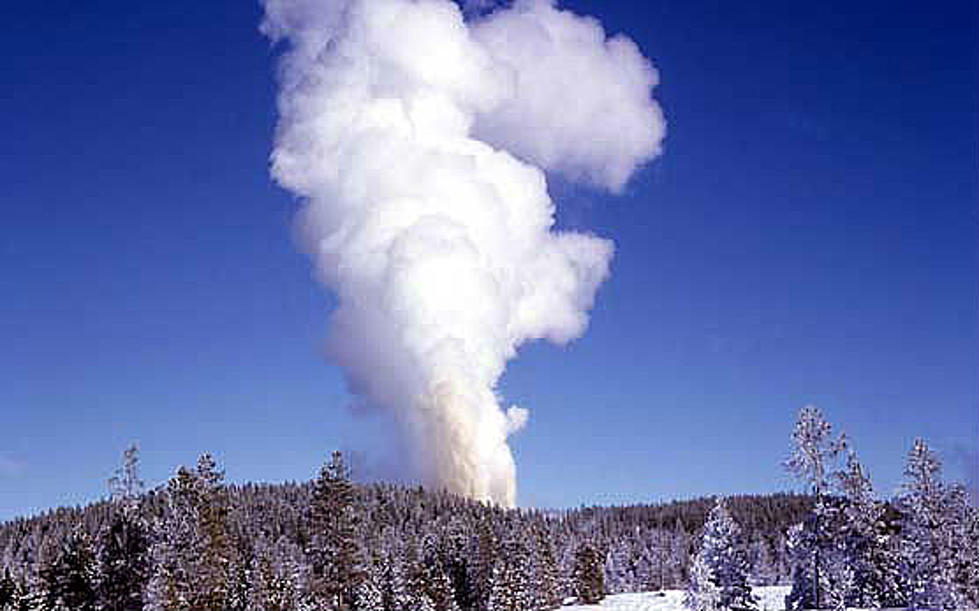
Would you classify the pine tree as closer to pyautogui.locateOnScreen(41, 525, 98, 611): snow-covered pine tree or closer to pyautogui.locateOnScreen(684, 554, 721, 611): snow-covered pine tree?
pyautogui.locateOnScreen(41, 525, 98, 611): snow-covered pine tree

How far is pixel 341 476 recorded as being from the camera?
7738cm

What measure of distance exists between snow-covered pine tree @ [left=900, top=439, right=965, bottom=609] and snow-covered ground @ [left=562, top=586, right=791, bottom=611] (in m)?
47.3

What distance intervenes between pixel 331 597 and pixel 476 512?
112 metres

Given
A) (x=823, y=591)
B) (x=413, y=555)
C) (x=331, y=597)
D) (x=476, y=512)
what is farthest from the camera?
(x=476, y=512)

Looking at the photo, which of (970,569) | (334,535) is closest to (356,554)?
(334,535)

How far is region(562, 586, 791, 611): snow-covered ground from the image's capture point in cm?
12069

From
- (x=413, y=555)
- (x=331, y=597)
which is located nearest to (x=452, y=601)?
(x=413, y=555)

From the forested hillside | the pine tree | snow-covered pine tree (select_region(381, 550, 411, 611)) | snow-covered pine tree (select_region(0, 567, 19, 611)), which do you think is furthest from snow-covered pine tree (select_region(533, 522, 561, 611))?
snow-covered pine tree (select_region(0, 567, 19, 611))

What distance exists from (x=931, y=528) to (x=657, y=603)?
72746 mm

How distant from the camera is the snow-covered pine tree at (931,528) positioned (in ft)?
206

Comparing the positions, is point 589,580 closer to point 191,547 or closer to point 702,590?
point 702,590

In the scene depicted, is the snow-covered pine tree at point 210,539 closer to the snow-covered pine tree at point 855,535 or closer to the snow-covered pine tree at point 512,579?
the snow-covered pine tree at point 855,535

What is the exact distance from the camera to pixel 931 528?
63.7 meters

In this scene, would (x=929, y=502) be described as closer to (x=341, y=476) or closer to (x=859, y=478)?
(x=859, y=478)
